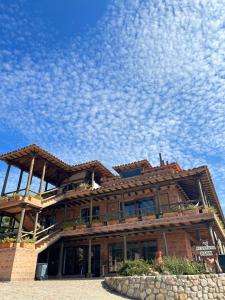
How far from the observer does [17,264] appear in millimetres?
16078

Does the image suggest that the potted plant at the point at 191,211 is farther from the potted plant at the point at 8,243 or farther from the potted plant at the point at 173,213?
the potted plant at the point at 8,243

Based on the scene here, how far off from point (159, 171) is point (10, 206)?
466 inches

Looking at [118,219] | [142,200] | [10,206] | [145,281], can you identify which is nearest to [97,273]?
[118,219]

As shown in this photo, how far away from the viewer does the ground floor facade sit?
738 inches

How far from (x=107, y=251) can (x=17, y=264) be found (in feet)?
24.5

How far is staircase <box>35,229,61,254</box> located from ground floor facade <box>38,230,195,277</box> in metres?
1.14

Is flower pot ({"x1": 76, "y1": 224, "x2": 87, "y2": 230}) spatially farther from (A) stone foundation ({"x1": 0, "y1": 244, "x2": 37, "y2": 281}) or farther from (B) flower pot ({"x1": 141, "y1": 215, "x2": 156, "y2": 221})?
(B) flower pot ({"x1": 141, "y1": 215, "x2": 156, "y2": 221})

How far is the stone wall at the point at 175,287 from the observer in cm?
1170

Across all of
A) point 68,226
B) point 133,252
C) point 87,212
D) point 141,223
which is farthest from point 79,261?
point 141,223

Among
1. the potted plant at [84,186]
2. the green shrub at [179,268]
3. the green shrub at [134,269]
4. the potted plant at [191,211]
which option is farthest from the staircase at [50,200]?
the potted plant at [191,211]

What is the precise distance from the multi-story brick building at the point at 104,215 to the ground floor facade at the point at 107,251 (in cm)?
6

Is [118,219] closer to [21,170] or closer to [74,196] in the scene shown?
[74,196]

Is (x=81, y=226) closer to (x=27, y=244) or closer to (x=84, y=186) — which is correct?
(x=84, y=186)

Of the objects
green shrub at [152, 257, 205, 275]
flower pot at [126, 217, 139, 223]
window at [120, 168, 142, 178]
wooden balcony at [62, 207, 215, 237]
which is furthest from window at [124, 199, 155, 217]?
green shrub at [152, 257, 205, 275]
